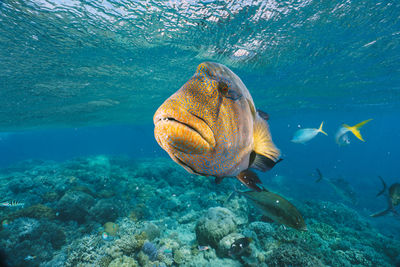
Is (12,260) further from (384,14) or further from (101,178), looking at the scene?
(384,14)

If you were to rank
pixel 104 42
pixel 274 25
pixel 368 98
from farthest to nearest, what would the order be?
pixel 368 98
pixel 104 42
pixel 274 25

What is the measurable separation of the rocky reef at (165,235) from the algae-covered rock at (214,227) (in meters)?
0.03

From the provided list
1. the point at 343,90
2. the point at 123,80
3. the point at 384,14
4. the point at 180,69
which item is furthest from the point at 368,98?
the point at 123,80

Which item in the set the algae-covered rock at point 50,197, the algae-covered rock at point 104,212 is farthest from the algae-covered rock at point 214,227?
the algae-covered rock at point 50,197

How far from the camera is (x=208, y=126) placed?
79cm

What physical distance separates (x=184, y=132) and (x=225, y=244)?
21.0ft

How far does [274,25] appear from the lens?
9.25 m

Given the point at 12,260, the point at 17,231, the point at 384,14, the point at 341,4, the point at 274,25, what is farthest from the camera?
the point at 274,25

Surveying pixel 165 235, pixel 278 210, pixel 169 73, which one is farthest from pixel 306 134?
pixel 169 73

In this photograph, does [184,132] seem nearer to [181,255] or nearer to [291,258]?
[291,258]

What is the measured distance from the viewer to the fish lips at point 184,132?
73 centimetres

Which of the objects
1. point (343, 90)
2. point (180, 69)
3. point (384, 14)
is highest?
point (384, 14)

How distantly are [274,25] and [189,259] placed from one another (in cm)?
1120

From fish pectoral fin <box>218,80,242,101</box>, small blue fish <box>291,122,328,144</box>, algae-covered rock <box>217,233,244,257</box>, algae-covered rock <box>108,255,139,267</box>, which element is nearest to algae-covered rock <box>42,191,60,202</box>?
algae-covered rock <box>108,255,139,267</box>
